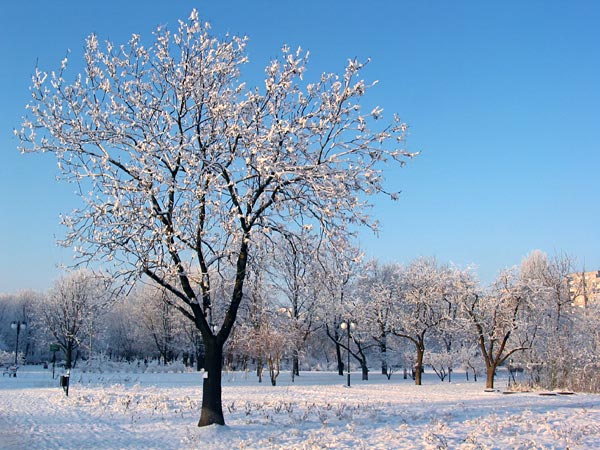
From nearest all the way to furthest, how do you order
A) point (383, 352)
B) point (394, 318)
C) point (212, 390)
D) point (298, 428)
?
point (298, 428) → point (212, 390) → point (394, 318) → point (383, 352)

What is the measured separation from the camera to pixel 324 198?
13.7 m

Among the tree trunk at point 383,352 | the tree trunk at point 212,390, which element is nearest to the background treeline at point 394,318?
the tree trunk at point 383,352

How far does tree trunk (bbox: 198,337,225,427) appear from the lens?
1348cm

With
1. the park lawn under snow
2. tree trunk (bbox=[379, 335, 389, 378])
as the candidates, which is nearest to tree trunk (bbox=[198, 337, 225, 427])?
the park lawn under snow

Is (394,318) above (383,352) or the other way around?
above

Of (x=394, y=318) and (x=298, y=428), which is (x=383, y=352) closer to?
(x=394, y=318)

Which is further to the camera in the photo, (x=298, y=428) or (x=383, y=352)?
(x=383, y=352)

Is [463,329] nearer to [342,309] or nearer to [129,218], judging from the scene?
[342,309]

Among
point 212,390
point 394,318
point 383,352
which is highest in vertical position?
point 394,318

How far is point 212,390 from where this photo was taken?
13.7 m

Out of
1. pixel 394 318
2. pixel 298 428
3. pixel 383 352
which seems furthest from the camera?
pixel 383 352

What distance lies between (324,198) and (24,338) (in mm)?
90486

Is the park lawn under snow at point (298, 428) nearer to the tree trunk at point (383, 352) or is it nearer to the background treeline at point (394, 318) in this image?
the background treeline at point (394, 318)

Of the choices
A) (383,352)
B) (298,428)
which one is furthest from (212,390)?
(383,352)
